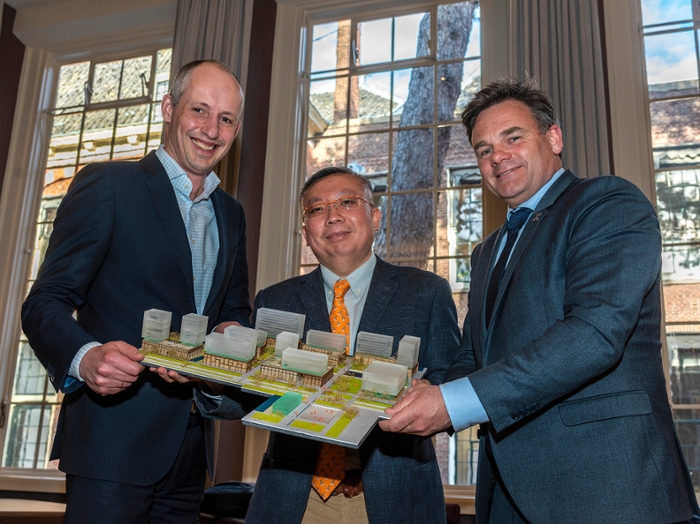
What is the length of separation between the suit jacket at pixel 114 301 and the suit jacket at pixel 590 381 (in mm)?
937

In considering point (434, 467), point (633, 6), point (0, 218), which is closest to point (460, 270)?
point (633, 6)

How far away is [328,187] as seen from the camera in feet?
7.47

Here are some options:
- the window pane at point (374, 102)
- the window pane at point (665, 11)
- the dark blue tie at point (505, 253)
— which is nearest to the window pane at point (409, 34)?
the window pane at point (374, 102)

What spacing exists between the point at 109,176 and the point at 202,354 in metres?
0.70

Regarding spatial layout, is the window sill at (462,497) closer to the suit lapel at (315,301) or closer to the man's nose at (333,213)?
the suit lapel at (315,301)

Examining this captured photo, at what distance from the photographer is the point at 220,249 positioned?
2082 mm

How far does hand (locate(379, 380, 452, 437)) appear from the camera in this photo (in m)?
1.41

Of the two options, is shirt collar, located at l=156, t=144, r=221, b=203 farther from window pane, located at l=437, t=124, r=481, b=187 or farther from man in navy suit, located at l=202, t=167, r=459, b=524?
window pane, located at l=437, t=124, r=481, b=187

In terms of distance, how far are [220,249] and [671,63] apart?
13.2 ft

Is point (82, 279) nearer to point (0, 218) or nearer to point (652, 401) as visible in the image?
point (652, 401)

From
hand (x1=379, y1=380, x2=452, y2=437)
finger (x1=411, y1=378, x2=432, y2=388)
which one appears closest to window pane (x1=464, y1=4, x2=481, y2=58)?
finger (x1=411, y1=378, x2=432, y2=388)

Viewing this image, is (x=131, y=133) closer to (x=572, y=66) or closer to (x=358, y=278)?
(x=572, y=66)

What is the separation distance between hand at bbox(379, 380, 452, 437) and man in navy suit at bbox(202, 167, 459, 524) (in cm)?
34

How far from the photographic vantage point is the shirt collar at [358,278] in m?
2.17
